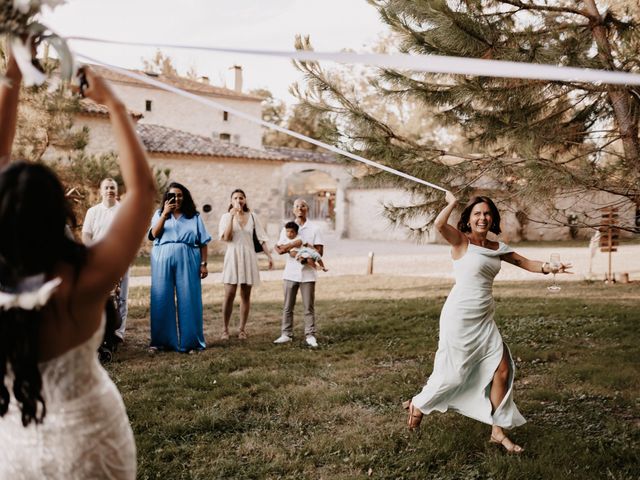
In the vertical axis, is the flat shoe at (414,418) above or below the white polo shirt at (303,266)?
below

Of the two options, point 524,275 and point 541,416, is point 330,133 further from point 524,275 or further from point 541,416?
point 524,275

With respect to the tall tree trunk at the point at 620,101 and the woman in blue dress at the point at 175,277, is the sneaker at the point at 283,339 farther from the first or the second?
the tall tree trunk at the point at 620,101

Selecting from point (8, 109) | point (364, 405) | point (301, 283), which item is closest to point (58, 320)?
point (8, 109)

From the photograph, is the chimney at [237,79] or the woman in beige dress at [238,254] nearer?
the woman in beige dress at [238,254]

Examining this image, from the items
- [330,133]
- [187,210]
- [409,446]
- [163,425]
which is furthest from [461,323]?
[187,210]

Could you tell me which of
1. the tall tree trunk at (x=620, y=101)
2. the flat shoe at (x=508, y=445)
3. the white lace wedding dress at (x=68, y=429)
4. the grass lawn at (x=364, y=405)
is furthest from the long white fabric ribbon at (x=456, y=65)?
the tall tree trunk at (x=620, y=101)

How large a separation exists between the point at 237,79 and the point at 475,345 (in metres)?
38.3

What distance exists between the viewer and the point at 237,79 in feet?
133

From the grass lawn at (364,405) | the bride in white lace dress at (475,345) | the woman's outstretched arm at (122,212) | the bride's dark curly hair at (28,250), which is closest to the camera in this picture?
the bride's dark curly hair at (28,250)

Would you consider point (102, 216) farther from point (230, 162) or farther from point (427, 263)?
point (230, 162)

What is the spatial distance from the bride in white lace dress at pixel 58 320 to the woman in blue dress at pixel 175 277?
5484 millimetres

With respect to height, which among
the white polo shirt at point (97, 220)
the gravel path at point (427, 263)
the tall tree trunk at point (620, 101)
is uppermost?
the tall tree trunk at point (620, 101)

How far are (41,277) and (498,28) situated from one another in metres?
5.39

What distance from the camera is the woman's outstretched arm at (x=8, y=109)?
6.59ft
